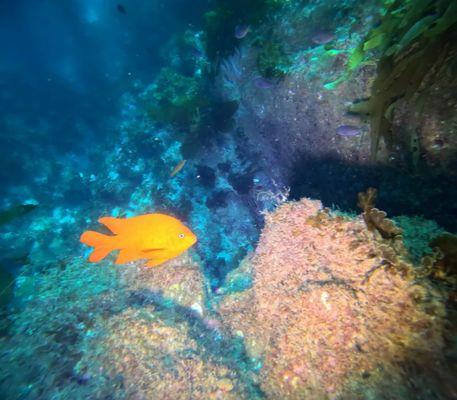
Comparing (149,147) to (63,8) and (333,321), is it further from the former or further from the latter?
(63,8)

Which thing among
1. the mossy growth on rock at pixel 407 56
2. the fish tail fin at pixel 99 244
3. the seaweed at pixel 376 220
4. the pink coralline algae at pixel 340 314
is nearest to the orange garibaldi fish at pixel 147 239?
the fish tail fin at pixel 99 244

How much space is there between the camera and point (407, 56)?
116 inches

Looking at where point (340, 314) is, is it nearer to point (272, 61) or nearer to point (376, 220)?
point (376, 220)

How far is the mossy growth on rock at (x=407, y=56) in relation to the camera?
2.72m

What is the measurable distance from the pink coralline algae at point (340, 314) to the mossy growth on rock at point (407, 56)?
1.40 metres

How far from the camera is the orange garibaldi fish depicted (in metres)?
2.74

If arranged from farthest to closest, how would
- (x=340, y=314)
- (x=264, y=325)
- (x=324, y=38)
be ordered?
(x=324, y=38) → (x=264, y=325) → (x=340, y=314)

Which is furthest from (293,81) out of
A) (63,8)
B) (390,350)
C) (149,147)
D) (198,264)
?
(63,8)

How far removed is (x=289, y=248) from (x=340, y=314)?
914 millimetres

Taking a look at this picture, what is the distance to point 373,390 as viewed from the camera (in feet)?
6.76

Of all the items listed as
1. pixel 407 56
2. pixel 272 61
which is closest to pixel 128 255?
pixel 407 56

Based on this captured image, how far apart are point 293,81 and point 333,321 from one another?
417cm

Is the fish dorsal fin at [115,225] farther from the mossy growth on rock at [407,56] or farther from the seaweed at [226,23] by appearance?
the seaweed at [226,23]

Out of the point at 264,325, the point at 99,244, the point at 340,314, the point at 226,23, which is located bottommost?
the point at 264,325
